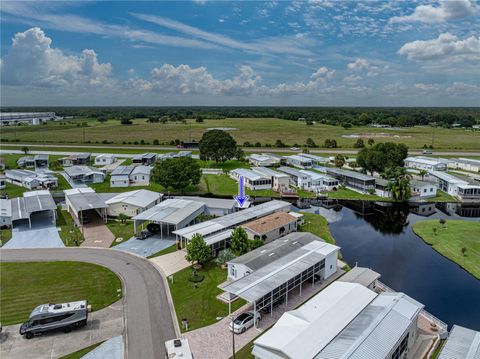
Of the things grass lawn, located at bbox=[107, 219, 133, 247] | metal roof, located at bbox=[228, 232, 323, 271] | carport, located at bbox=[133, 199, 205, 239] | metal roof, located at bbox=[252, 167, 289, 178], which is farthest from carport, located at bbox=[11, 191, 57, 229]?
metal roof, located at bbox=[252, 167, 289, 178]

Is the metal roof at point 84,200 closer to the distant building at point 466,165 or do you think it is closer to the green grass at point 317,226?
the green grass at point 317,226

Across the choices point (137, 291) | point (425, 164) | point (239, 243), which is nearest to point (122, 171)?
point (239, 243)

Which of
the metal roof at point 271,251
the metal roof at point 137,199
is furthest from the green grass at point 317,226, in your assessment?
the metal roof at point 137,199

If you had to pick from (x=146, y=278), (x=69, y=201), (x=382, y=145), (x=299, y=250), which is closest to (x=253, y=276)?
(x=299, y=250)

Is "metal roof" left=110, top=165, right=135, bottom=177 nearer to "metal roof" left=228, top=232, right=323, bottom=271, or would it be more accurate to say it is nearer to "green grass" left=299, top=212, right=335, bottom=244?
"green grass" left=299, top=212, right=335, bottom=244

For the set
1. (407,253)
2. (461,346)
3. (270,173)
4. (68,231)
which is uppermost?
(270,173)

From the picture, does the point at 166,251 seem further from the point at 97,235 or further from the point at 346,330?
the point at 346,330
